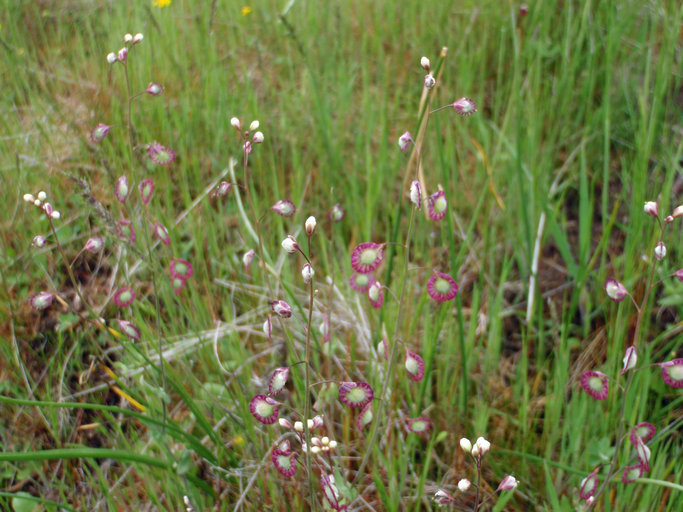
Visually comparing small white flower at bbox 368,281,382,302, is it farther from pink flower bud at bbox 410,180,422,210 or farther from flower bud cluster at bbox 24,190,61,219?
flower bud cluster at bbox 24,190,61,219

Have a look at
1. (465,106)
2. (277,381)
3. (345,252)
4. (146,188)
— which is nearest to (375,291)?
(277,381)

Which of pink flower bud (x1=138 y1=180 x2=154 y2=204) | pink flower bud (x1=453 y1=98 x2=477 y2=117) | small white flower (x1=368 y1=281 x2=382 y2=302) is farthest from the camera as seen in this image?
pink flower bud (x1=138 y1=180 x2=154 y2=204)

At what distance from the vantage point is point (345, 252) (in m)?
1.83

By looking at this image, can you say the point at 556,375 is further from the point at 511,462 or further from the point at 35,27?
the point at 35,27

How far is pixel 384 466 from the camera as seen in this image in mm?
1269

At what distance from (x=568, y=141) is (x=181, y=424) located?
5.90 ft

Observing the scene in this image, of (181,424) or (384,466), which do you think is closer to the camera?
(384,466)

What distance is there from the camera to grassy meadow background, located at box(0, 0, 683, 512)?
4.38ft

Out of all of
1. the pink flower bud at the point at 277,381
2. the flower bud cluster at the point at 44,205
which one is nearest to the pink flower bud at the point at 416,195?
the pink flower bud at the point at 277,381

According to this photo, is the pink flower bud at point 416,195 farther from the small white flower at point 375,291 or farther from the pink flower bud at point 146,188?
the pink flower bud at point 146,188

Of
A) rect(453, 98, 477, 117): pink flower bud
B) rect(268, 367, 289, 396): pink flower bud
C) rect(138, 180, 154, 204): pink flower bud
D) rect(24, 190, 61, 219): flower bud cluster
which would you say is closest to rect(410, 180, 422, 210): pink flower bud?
rect(453, 98, 477, 117): pink flower bud

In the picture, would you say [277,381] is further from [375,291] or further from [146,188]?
[146,188]

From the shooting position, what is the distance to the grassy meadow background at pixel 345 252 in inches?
52.6

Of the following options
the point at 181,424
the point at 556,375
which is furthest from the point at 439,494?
the point at 181,424
